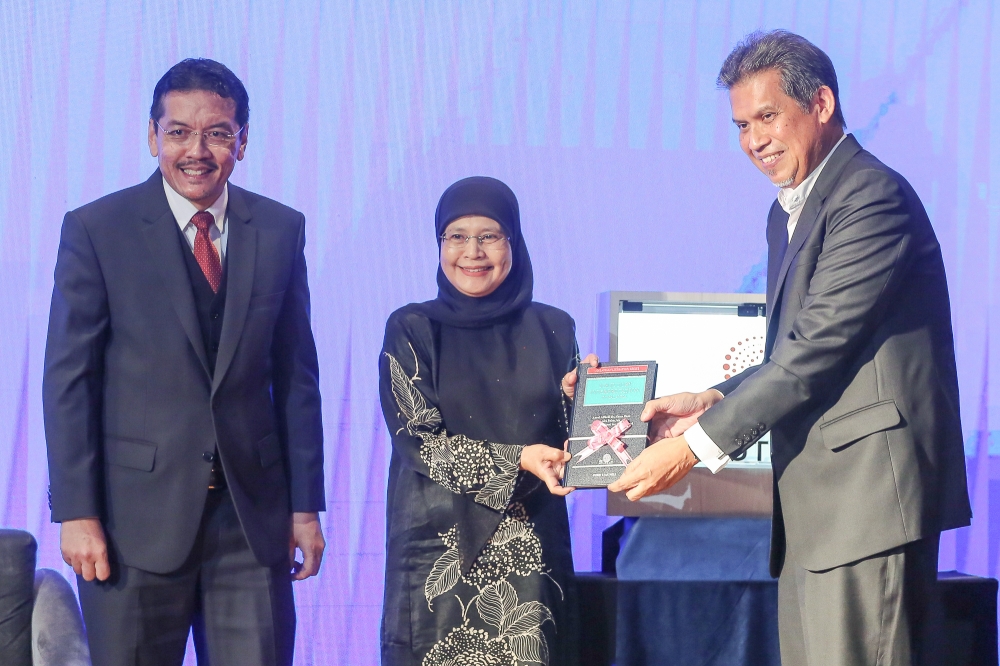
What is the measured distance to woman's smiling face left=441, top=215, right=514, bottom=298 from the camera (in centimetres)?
237

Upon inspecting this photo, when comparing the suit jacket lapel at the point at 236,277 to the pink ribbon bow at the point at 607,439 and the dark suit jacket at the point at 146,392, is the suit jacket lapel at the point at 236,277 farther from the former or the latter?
the pink ribbon bow at the point at 607,439

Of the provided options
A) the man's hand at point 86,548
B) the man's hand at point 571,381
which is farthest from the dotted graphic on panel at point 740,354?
the man's hand at point 86,548

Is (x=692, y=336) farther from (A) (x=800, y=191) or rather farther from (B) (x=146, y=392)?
(B) (x=146, y=392)

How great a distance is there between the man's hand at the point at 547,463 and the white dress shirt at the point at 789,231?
0.32 m

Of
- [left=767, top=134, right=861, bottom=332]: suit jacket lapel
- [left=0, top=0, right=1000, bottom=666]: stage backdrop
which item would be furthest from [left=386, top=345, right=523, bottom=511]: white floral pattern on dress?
[left=0, top=0, right=1000, bottom=666]: stage backdrop

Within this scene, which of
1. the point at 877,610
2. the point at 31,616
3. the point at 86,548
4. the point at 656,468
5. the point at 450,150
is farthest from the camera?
the point at 450,150

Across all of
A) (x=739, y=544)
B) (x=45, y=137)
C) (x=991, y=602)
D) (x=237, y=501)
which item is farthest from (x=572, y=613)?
(x=45, y=137)

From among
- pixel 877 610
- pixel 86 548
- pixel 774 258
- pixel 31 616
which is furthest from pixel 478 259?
pixel 31 616

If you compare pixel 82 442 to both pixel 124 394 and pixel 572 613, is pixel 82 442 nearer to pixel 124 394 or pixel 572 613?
pixel 124 394

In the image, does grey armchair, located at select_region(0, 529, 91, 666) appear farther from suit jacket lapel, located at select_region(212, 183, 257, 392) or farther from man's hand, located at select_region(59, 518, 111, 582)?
suit jacket lapel, located at select_region(212, 183, 257, 392)

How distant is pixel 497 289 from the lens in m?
2.39

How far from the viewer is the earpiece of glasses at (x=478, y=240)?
2.38 metres

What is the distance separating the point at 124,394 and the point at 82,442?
117 millimetres

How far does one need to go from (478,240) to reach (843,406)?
3.24 feet
